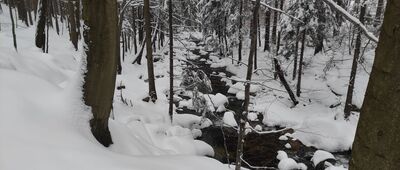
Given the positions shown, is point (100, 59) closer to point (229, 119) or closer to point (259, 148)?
point (259, 148)

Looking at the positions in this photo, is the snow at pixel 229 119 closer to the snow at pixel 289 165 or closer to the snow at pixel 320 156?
the snow at pixel 289 165

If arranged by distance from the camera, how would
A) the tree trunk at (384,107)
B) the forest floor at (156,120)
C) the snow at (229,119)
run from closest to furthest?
the tree trunk at (384,107)
the forest floor at (156,120)
the snow at (229,119)

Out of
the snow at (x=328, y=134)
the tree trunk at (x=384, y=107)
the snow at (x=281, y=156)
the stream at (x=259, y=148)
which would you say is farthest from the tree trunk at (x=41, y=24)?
the tree trunk at (x=384, y=107)

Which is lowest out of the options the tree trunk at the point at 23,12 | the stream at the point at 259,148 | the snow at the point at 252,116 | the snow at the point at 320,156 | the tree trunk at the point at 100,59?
the stream at the point at 259,148

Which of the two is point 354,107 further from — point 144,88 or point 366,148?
point 366,148

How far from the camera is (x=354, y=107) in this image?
16484mm

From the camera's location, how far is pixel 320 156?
11.0m

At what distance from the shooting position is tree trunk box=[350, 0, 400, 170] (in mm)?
1282

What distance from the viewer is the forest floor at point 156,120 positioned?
14.1 ft

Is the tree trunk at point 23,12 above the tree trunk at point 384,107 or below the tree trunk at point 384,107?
above

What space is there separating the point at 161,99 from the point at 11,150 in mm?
12552

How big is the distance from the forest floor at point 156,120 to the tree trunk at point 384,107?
4.29 ft

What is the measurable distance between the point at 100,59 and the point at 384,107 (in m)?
4.39

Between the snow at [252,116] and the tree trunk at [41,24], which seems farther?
the snow at [252,116]
